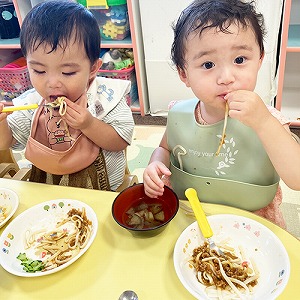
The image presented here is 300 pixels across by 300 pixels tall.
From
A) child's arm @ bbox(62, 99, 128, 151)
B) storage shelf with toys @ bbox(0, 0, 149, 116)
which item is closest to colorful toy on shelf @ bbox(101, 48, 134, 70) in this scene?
storage shelf with toys @ bbox(0, 0, 149, 116)

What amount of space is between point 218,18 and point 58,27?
0.44 meters

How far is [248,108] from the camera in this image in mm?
690

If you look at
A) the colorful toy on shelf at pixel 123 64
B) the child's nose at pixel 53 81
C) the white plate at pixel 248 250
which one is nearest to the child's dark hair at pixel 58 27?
the child's nose at pixel 53 81

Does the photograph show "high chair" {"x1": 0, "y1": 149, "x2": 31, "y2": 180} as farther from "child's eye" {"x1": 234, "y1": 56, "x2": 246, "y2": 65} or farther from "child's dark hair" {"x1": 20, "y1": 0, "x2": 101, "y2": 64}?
"child's eye" {"x1": 234, "y1": 56, "x2": 246, "y2": 65}

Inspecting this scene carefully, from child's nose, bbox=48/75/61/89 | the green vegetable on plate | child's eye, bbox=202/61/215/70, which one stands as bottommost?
the green vegetable on plate

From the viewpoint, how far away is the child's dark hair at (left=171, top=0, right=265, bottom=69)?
74cm

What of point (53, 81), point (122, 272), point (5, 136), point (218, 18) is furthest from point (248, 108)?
point (5, 136)

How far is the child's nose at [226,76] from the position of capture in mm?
722

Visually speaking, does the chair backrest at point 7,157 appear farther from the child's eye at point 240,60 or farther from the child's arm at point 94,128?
the child's eye at point 240,60

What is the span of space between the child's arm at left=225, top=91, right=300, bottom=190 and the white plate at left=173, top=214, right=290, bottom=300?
5.8 inches

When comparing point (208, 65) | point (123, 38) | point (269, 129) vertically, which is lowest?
point (123, 38)

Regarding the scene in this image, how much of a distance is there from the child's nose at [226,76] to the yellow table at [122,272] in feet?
0.94

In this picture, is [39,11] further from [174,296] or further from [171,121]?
[174,296]

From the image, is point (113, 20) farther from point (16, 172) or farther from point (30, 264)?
point (30, 264)
